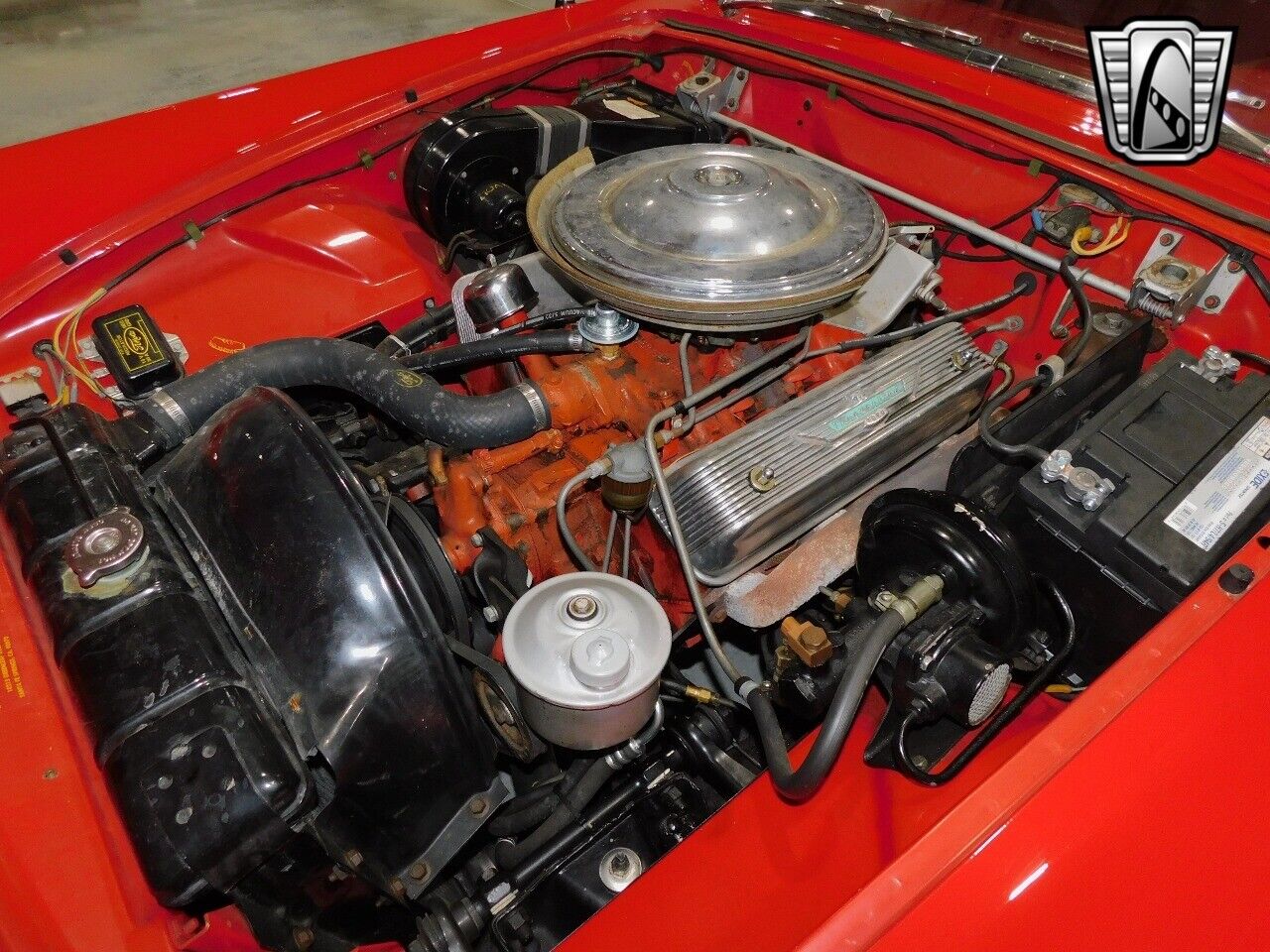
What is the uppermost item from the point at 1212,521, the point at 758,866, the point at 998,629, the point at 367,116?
the point at 367,116

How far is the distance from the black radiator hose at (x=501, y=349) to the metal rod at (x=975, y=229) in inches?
24.9

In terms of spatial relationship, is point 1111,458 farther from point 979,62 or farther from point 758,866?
point 979,62

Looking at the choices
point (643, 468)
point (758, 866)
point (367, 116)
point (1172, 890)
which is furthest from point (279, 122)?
point (1172, 890)

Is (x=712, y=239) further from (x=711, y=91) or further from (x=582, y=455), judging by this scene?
(x=711, y=91)

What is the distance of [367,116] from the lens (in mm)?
1746

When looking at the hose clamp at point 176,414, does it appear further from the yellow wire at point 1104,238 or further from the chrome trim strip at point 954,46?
the chrome trim strip at point 954,46

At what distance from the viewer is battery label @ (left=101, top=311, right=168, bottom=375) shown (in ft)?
4.41

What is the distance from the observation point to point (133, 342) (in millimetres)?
1363

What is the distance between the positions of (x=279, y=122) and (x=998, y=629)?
5.59 feet

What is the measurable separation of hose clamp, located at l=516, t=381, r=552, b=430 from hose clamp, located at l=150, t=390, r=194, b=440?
1.66ft

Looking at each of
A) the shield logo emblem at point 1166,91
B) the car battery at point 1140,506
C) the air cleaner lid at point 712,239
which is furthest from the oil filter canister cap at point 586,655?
the shield logo emblem at point 1166,91

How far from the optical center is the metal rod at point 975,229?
1445 millimetres

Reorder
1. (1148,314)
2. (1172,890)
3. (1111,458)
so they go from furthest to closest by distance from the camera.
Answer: (1148,314) < (1111,458) < (1172,890)

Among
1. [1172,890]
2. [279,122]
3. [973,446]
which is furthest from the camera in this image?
[279,122]
